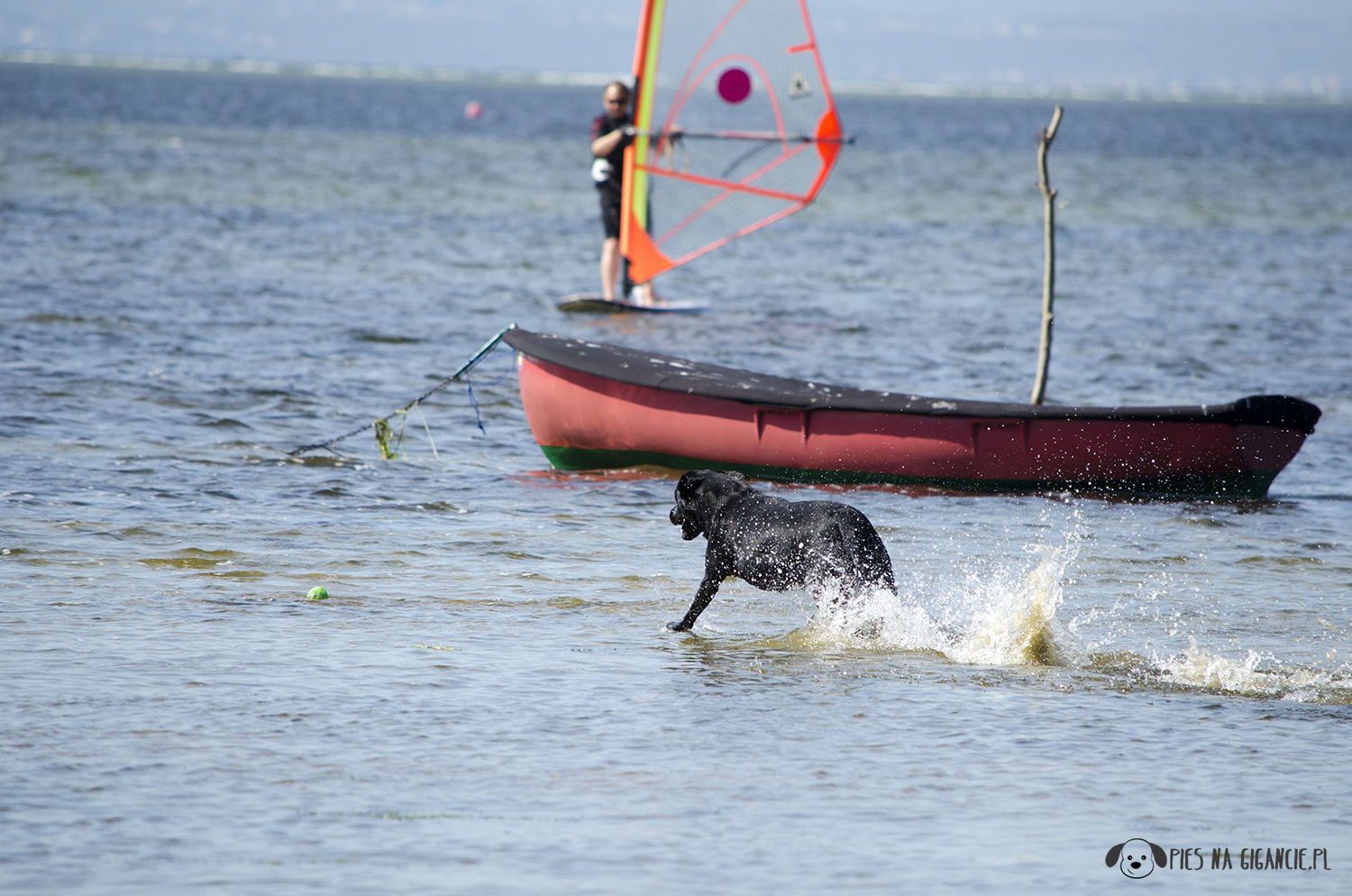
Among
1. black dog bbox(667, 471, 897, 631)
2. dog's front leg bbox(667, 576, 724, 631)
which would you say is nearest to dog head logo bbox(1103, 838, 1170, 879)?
black dog bbox(667, 471, 897, 631)

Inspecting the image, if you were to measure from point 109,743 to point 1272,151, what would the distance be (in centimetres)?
8597

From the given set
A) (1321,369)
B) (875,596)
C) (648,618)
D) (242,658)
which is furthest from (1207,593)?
(1321,369)

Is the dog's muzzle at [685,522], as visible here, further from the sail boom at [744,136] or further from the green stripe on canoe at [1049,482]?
the sail boom at [744,136]

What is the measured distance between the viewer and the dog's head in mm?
7082

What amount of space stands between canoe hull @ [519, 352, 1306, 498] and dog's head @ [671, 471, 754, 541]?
116 inches

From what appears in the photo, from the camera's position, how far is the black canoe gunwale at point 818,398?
9688 millimetres

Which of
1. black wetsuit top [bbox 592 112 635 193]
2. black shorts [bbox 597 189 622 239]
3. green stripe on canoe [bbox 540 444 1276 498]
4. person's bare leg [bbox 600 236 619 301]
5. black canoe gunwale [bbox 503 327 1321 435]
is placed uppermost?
black wetsuit top [bbox 592 112 635 193]

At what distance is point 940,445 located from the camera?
32.8 feet

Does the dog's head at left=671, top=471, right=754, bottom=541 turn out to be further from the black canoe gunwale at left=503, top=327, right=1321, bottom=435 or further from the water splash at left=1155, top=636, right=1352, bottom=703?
the black canoe gunwale at left=503, top=327, right=1321, bottom=435

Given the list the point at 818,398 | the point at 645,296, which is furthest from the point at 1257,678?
the point at 645,296

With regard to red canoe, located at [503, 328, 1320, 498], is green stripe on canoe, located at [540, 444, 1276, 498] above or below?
below

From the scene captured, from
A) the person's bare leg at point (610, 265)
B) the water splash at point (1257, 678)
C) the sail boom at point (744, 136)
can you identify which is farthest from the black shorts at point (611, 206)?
the water splash at point (1257, 678)

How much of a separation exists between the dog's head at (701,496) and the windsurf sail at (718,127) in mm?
10016

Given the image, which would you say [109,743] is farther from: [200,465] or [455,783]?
[200,465]
